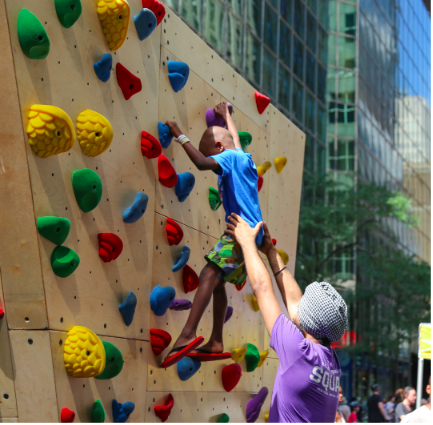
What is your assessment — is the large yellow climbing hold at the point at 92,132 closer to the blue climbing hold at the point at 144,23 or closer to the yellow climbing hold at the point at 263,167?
the blue climbing hold at the point at 144,23

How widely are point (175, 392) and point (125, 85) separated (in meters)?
2.31

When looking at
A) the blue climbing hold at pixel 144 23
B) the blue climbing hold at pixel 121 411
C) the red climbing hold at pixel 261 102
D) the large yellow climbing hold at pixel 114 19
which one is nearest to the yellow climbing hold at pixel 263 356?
the blue climbing hold at pixel 121 411

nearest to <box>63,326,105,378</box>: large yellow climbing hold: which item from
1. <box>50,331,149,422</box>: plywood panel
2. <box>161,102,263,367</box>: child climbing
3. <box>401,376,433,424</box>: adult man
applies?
<box>50,331,149,422</box>: plywood panel

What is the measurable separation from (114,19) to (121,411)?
8.20 feet

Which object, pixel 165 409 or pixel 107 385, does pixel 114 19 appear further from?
pixel 165 409

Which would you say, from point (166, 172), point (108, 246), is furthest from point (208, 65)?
point (108, 246)

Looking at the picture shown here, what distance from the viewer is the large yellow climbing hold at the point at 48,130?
10.3ft

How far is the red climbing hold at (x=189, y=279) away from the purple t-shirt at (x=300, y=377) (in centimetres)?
221

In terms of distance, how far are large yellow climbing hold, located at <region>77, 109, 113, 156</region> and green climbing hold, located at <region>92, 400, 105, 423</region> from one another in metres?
1.51

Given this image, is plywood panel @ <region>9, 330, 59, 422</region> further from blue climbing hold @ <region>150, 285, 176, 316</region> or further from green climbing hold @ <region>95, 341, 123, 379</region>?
blue climbing hold @ <region>150, 285, 176, 316</region>

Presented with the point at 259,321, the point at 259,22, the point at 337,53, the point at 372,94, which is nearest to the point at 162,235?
the point at 259,321

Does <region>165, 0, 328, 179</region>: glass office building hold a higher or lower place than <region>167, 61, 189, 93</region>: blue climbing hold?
higher

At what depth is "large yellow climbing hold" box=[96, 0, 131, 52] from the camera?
376cm

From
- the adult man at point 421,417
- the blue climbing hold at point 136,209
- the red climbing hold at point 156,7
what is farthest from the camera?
the adult man at point 421,417
